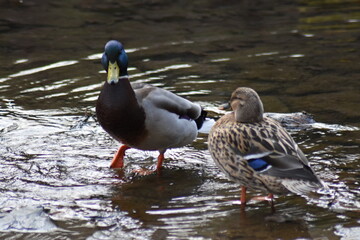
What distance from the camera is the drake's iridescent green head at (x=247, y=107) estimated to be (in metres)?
5.40

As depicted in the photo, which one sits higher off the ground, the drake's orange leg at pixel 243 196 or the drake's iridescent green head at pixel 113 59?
the drake's iridescent green head at pixel 113 59

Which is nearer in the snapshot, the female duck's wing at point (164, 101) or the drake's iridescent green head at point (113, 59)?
the drake's iridescent green head at point (113, 59)

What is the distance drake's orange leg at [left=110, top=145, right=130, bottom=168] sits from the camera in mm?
6590

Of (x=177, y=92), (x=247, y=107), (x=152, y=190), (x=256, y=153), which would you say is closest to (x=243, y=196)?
(x=256, y=153)

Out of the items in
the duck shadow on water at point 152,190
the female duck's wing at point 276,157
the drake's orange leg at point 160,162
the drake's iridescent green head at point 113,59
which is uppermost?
the drake's iridescent green head at point 113,59

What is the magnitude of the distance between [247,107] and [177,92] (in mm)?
3484

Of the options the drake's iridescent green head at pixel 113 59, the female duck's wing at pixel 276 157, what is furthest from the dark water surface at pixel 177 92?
the drake's iridescent green head at pixel 113 59

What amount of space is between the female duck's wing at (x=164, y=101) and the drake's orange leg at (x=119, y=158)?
53cm

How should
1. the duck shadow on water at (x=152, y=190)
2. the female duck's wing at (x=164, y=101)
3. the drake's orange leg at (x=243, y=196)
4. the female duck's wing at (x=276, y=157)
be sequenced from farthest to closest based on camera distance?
the female duck's wing at (x=164, y=101) → the duck shadow on water at (x=152, y=190) → the drake's orange leg at (x=243, y=196) → the female duck's wing at (x=276, y=157)

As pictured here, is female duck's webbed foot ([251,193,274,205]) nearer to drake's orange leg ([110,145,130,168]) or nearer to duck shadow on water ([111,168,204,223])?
duck shadow on water ([111,168,204,223])

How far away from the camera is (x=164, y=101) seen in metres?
6.52

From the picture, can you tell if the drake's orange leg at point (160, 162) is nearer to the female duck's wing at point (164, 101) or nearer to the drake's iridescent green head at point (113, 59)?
the female duck's wing at point (164, 101)

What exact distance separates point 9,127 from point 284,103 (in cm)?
313

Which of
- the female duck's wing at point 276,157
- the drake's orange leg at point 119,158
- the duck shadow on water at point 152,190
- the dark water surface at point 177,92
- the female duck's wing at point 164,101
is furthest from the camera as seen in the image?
the drake's orange leg at point 119,158
